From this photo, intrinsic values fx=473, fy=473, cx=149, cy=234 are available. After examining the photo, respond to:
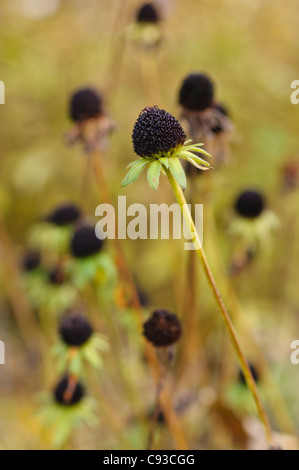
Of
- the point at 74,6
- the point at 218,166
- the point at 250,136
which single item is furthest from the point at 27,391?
the point at 74,6

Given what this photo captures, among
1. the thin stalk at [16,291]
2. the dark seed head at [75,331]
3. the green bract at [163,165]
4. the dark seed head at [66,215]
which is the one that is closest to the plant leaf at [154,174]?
the green bract at [163,165]

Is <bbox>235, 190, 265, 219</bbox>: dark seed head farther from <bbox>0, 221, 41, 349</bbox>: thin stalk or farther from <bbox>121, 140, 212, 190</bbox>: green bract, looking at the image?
<bbox>0, 221, 41, 349</bbox>: thin stalk

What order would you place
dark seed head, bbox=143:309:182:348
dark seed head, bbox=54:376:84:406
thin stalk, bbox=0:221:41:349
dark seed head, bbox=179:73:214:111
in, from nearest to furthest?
dark seed head, bbox=143:309:182:348 < dark seed head, bbox=179:73:214:111 < dark seed head, bbox=54:376:84:406 < thin stalk, bbox=0:221:41:349

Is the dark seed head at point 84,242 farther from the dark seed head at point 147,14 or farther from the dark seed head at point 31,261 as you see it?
the dark seed head at point 147,14

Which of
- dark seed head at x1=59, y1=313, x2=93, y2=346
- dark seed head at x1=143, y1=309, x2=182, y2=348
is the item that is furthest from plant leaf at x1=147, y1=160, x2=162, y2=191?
dark seed head at x1=59, y1=313, x2=93, y2=346

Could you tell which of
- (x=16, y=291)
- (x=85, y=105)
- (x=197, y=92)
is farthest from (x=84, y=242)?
(x=16, y=291)

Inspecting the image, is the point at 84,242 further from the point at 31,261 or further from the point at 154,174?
the point at 154,174
